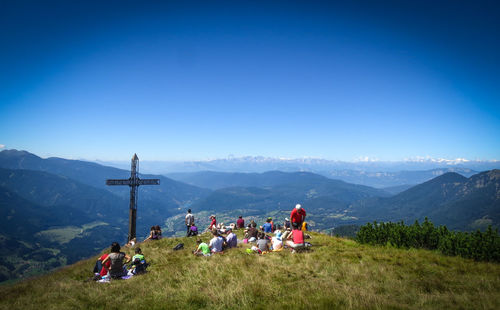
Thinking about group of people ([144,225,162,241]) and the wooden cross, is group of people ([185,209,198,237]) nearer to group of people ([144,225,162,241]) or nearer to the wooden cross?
group of people ([144,225,162,241])

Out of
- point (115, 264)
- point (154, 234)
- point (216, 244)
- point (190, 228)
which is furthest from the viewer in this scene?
point (190, 228)

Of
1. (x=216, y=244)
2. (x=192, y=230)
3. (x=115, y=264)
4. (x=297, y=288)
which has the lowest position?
(x=192, y=230)

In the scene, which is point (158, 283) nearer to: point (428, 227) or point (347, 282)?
point (347, 282)

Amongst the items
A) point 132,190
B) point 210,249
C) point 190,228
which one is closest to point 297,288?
point 210,249

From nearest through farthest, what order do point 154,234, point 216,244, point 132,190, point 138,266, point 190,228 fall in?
point 138,266
point 216,244
point 154,234
point 190,228
point 132,190

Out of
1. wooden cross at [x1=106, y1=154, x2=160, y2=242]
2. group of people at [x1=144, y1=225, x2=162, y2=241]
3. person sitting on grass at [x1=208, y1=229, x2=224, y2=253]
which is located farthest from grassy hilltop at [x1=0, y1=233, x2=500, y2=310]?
wooden cross at [x1=106, y1=154, x2=160, y2=242]

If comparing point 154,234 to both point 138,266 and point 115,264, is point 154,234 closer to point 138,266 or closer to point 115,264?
point 138,266

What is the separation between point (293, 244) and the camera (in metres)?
12.0

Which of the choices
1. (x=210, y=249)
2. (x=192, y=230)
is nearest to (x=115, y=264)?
(x=210, y=249)

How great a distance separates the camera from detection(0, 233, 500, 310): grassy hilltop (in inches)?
217

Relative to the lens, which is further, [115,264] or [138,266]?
[138,266]

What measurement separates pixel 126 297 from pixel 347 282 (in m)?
6.97

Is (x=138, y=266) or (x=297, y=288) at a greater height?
(x=297, y=288)

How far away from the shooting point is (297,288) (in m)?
6.54
